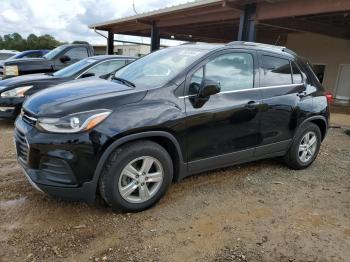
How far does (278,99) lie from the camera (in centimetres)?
459

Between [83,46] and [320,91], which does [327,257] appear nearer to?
[320,91]

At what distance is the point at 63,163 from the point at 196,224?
1.41 metres

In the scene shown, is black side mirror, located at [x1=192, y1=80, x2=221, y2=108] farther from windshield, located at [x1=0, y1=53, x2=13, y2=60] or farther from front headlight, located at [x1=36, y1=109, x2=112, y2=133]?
windshield, located at [x1=0, y1=53, x2=13, y2=60]

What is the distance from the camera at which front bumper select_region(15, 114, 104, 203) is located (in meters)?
3.13

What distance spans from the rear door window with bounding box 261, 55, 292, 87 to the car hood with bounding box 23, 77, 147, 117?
5.89 ft

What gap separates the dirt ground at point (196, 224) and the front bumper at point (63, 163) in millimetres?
384

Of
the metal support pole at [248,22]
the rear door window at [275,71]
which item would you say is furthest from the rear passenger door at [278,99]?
the metal support pole at [248,22]

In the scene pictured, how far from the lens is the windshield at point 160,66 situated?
389 centimetres

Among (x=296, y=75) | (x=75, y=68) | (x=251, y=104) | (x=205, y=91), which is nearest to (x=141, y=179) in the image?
(x=205, y=91)

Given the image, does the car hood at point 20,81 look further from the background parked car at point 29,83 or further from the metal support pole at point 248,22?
the metal support pole at point 248,22

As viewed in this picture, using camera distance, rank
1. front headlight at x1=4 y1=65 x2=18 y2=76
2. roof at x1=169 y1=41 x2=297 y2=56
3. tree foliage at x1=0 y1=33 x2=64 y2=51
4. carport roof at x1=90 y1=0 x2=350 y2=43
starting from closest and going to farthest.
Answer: roof at x1=169 y1=41 x2=297 y2=56, front headlight at x1=4 y1=65 x2=18 y2=76, carport roof at x1=90 y1=0 x2=350 y2=43, tree foliage at x1=0 y1=33 x2=64 y2=51

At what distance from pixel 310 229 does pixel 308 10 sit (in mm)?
8167

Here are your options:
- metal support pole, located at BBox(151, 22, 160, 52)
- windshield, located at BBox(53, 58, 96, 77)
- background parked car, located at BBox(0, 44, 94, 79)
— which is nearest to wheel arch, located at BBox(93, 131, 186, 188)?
windshield, located at BBox(53, 58, 96, 77)

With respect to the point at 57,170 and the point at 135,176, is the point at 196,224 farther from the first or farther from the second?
the point at 57,170
